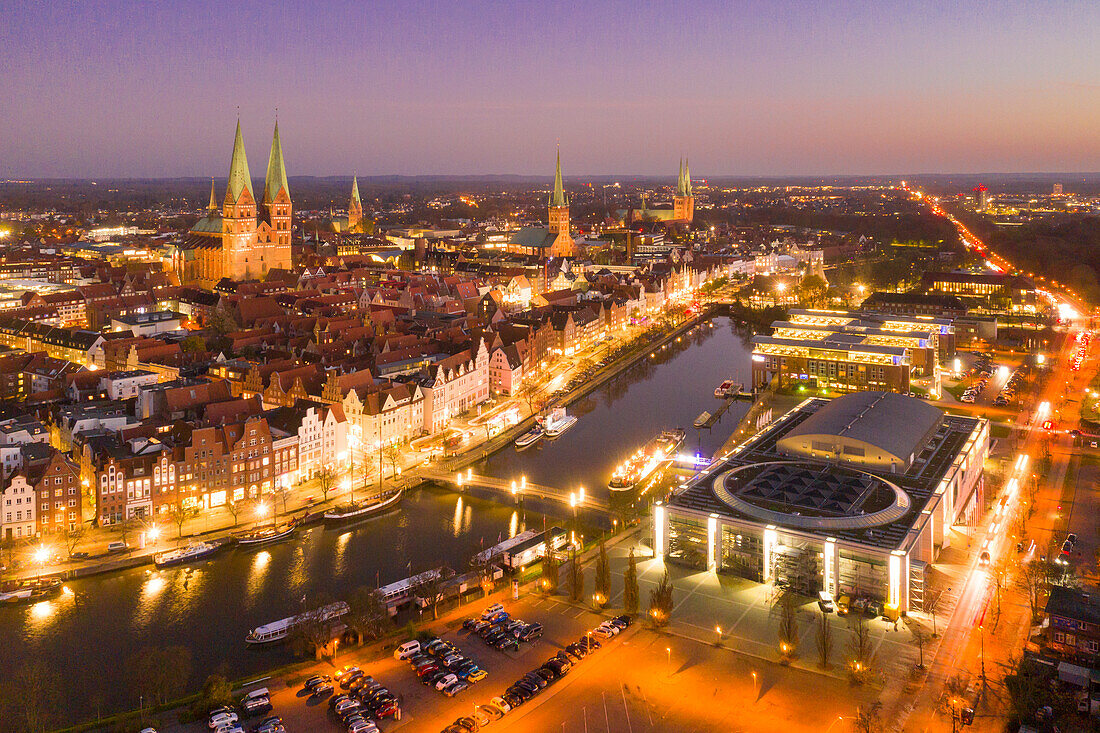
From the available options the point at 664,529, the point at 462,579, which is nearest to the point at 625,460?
the point at 664,529

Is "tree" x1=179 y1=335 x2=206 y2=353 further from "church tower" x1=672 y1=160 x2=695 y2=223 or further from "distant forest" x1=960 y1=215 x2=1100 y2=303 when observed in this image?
"church tower" x1=672 y1=160 x2=695 y2=223

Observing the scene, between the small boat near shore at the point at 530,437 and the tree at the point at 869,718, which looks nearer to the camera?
the tree at the point at 869,718

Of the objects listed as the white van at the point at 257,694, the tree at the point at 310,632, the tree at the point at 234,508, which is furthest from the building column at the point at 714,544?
the tree at the point at 234,508

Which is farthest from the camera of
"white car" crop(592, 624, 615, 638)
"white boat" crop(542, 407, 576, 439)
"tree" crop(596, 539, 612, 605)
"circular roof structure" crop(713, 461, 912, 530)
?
"white boat" crop(542, 407, 576, 439)

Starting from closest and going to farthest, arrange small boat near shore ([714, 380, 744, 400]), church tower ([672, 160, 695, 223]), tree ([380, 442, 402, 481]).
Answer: tree ([380, 442, 402, 481])
small boat near shore ([714, 380, 744, 400])
church tower ([672, 160, 695, 223])

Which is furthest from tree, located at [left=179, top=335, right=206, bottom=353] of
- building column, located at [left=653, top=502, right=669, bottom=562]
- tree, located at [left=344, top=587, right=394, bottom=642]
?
building column, located at [left=653, top=502, right=669, bottom=562]

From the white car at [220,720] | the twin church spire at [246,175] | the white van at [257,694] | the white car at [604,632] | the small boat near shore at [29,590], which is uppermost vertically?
the twin church spire at [246,175]

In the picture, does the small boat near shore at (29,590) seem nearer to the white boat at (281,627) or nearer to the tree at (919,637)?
the white boat at (281,627)

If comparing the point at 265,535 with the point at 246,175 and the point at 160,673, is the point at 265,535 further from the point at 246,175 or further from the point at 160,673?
the point at 246,175
